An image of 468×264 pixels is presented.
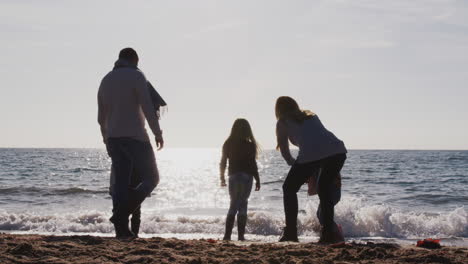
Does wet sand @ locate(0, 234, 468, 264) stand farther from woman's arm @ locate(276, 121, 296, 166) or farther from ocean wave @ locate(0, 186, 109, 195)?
ocean wave @ locate(0, 186, 109, 195)

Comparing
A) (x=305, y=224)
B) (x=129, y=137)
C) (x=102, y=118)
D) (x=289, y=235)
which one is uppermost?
(x=102, y=118)

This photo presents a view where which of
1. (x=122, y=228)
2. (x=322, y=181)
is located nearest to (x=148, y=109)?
(x=122, y=228)

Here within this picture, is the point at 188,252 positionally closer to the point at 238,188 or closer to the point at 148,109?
the point at 148,109

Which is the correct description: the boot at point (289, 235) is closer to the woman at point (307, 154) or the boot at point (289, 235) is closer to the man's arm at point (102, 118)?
the woman at point (307, 154)

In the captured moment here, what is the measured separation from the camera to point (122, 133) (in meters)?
4.97

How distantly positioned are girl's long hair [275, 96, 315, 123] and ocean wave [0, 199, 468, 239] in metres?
5.42

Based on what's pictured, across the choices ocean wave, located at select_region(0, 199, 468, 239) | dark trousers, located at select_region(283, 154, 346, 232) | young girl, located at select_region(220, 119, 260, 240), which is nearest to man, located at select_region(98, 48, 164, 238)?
dark trousers, located at select_region(283, 154, 346, 232)

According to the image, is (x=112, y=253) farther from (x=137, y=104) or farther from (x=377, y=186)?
(x=377, y=186)

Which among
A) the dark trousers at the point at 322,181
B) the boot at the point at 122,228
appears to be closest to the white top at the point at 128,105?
the boot at the point at 122,228

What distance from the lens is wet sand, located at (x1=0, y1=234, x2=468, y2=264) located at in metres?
4.04

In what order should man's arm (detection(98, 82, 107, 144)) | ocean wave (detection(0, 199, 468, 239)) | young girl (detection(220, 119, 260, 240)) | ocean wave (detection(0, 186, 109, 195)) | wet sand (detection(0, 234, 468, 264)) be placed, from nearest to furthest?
1. wet sand (detection(0, 234, 468, 264))
2. man's arm (detection(98, 82, 107, 144))
3. young girl (detection(220, 119, 260, 240))
4. ocean wave (detection(0, 199, 468, 239))
5. ocean wave (detection(0, 186, 109, 195))

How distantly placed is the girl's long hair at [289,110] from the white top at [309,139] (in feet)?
0.16

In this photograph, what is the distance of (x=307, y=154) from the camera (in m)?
5.45

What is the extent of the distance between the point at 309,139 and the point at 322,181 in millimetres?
478
